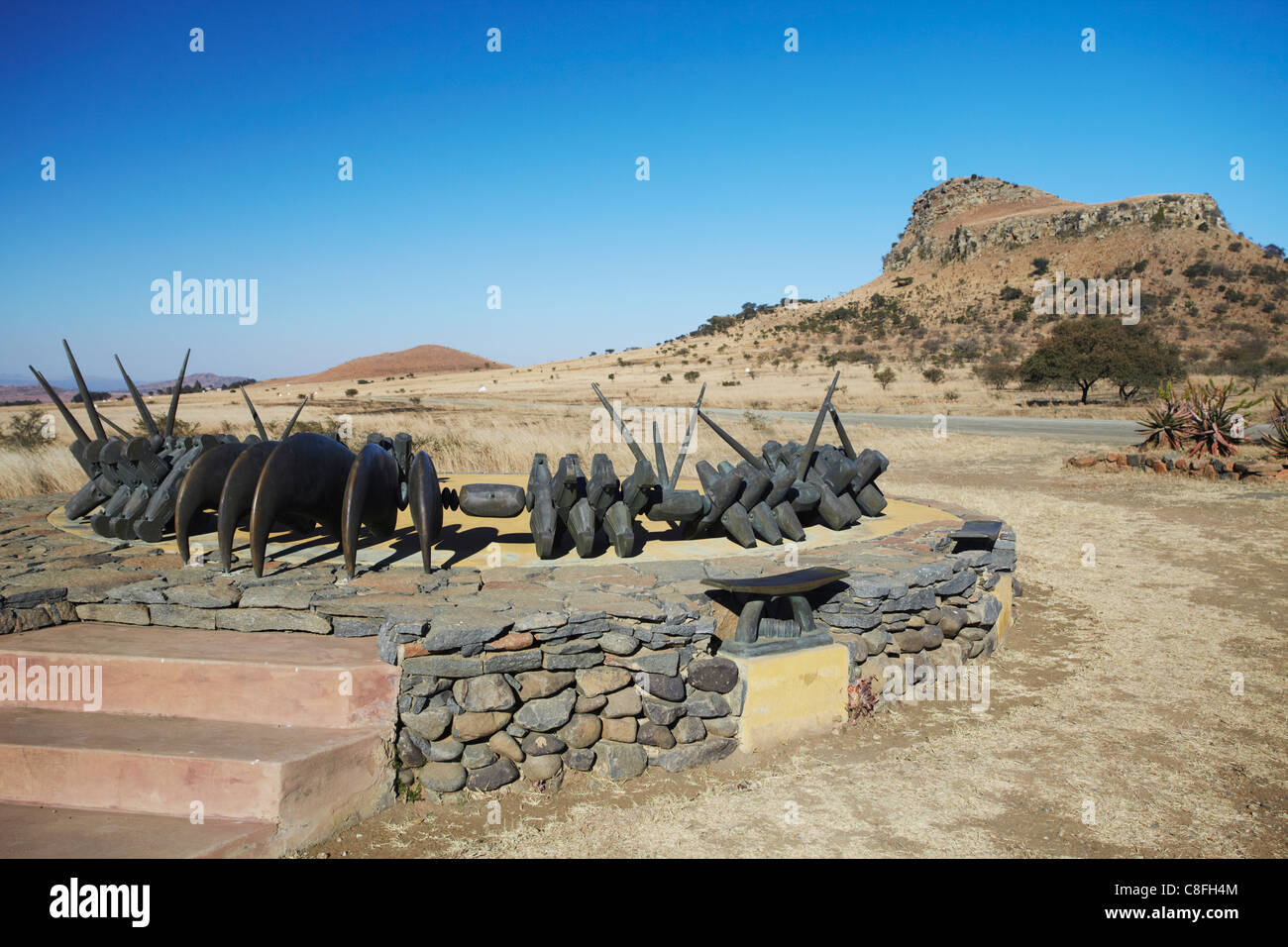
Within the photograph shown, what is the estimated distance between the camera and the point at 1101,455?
1502cm

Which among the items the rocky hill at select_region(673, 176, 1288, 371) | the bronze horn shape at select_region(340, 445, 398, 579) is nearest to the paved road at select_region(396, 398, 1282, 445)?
the rocky hill at select_region(673, 176, 1288, 371)

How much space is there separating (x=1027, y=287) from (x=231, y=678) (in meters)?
61.9

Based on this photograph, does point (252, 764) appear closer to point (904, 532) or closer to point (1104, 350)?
point (904, 532)

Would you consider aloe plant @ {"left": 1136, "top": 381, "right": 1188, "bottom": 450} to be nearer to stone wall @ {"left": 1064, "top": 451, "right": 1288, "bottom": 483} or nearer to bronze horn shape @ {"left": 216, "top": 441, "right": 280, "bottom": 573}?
stone wall @ {"left": 1064, "top": 451, "right": 1288, "bottom": 483}

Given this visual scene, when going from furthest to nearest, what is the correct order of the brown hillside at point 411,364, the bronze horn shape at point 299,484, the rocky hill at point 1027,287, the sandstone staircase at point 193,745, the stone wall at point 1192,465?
the brown hillside at point 411,364 → the rocky hill at point 1027,287 → the stone wall at point 1192,465 → the bronze horn shape at point 299,484 → the sandstone staircase at point 193,745

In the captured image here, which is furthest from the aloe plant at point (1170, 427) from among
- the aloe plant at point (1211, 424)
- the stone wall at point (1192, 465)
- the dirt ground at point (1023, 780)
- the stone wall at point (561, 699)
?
the stone wall at point (561, 699)

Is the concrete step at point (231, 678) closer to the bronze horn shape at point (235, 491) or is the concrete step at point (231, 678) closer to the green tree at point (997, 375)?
the bronze horn shape at point (235, 491)

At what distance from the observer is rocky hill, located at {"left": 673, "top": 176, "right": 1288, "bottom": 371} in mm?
45125

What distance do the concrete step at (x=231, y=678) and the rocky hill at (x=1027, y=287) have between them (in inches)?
1603

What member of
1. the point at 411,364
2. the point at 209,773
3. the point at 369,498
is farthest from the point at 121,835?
the point at 411,364

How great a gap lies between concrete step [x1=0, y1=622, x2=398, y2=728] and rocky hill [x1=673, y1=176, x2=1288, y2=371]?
134 feet

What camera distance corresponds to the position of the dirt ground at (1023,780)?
3508mm

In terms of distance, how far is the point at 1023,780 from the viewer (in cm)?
406

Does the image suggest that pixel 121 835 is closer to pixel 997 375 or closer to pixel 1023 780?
pixel 1023 780
